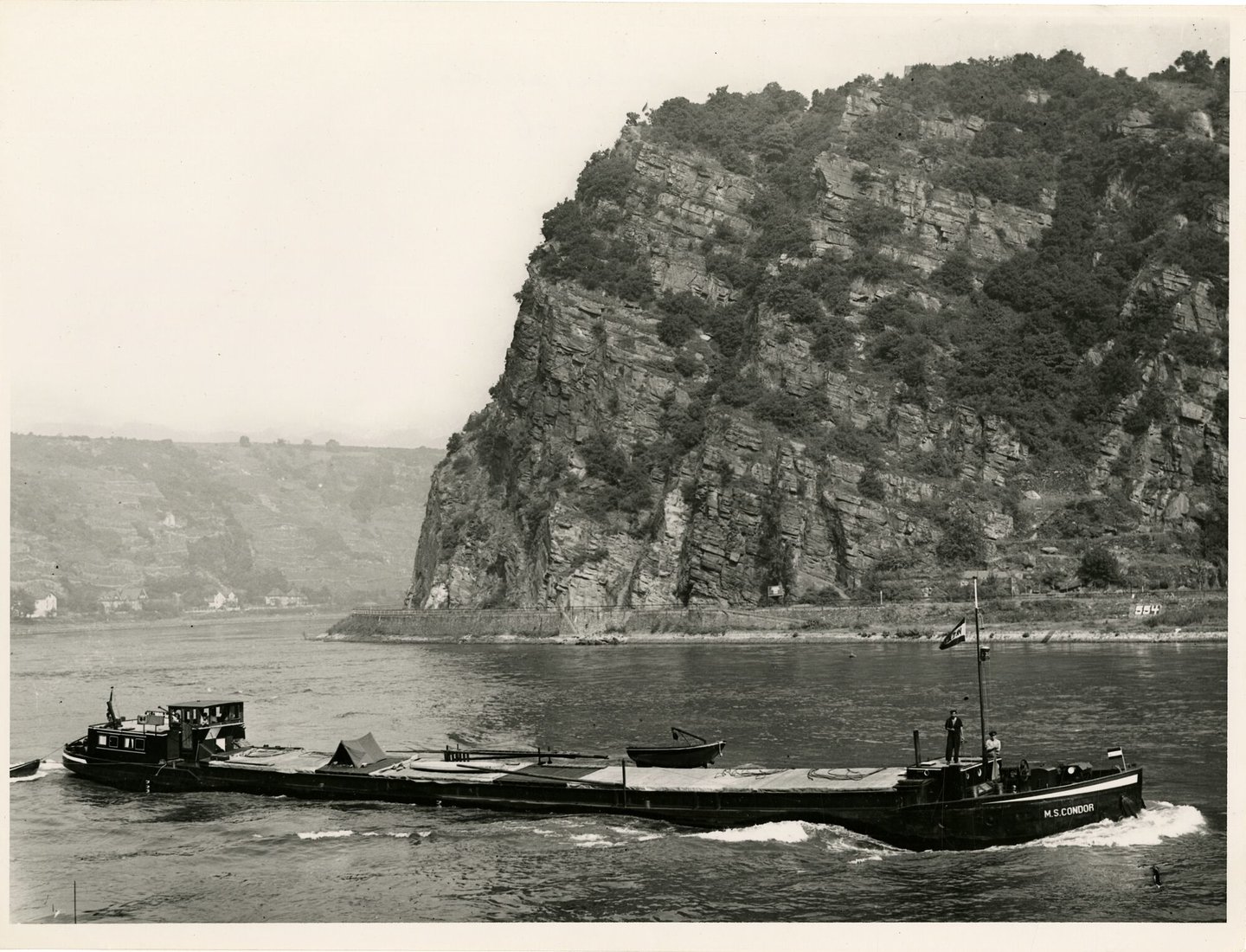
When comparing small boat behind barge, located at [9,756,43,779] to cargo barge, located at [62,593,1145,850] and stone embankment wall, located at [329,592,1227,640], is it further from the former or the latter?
stone embankment wall, located at [329,592,1227,640]

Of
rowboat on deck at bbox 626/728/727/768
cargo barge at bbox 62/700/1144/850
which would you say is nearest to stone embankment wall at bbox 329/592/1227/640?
rowboat on deck at bbox 626/728/727/768

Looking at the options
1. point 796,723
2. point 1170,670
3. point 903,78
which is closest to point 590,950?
point 796,723

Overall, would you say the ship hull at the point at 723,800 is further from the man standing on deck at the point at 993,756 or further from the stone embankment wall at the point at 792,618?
the stone embankment wall at the point at 792,618

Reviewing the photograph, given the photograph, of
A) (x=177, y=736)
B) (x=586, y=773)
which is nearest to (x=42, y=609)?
(x=177, y=736)

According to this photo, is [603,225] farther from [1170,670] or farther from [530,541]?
[1170,670]

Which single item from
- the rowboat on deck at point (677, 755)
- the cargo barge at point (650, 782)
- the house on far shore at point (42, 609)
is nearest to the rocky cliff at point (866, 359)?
the house on far shore at point (42, 609)

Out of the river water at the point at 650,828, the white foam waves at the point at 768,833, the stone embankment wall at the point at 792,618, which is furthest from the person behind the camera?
the stone embankment wall at the point at 792,618

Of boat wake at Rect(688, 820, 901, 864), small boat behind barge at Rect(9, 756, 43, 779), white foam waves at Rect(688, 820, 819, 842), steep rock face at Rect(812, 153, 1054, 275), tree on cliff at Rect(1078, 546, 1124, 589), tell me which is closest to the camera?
boat wake at Rect(688, 820, 901, 864)
